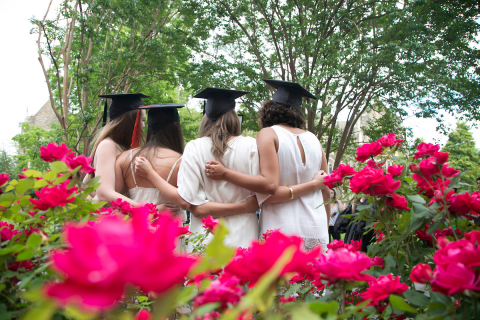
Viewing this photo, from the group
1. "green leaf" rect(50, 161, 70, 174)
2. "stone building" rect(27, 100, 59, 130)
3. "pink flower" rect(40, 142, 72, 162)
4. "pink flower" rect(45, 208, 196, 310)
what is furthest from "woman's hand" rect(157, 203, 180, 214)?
"stone building" rect(27, 100, 59, 130)

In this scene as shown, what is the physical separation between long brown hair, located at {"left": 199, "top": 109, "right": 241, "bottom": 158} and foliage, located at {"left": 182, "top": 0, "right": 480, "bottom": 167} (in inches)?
257

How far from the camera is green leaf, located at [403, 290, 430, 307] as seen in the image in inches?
31.4

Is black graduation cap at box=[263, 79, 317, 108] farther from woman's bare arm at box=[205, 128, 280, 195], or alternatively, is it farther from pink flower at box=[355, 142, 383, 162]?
pink flower at box=[355, 142, 383, 162]

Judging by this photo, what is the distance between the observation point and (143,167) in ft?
7.58

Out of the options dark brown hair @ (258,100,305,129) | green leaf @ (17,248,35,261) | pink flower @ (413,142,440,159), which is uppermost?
dark brown hair @ (258,100,305,129)

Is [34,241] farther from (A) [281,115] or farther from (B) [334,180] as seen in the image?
(A) [281,115]

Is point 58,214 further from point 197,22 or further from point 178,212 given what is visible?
point 197,22

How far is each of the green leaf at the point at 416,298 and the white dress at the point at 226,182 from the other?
4.89ft

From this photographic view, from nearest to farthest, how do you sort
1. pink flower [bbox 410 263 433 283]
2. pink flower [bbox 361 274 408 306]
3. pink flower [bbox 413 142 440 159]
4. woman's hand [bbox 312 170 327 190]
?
1. pink flower [bbox 410 263 433 283]
2. pink flower [bbox 361 274 408 306]
3. pink flower [bbox 413 142 440 159]
4. woman's hand [bbox 312 170 327 190]

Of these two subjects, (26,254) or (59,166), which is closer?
(26,254)

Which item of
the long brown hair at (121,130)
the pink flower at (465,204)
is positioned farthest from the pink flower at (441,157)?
the long brown hair at (121,130)

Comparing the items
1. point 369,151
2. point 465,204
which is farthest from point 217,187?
point 465,204

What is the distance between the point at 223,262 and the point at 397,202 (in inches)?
35.7

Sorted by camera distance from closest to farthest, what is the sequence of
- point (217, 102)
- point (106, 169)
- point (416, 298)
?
point (416, 298)
point (106, 169)
point (217, 102)
